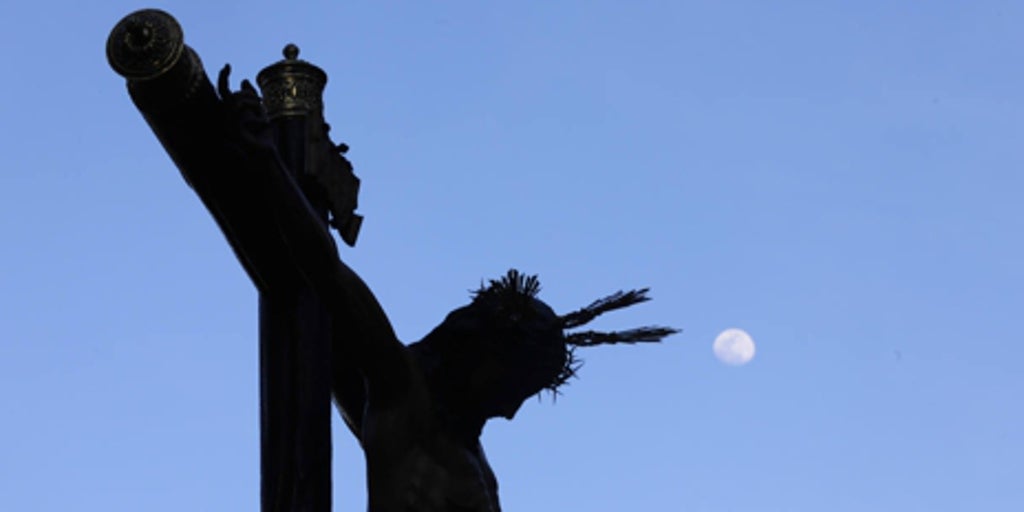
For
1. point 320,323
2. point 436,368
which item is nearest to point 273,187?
point 320,323

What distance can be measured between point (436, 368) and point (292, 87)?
3.37ft

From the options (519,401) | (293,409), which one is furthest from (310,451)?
(519,401)

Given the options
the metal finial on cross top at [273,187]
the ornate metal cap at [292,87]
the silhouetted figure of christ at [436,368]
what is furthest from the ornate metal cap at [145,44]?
the ornate metal cap at [292,87]

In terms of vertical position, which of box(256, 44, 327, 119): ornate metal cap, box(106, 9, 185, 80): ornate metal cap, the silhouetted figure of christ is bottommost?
the silhouetted figure of christ

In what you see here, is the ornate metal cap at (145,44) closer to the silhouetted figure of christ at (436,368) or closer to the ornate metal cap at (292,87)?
the silhouetted figure of christ at (436,368)

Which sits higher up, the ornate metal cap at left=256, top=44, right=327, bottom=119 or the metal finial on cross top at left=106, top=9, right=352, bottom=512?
the ornate metal cap at left=256, top=44, right=327, bottom=119

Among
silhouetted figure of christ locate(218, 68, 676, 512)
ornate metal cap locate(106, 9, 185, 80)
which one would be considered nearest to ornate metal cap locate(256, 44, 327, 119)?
silhouetted figure of christ locate(218, 68, 676, 512)

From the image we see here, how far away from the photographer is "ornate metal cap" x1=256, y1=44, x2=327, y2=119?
573 cm

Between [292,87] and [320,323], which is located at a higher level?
[292,87]

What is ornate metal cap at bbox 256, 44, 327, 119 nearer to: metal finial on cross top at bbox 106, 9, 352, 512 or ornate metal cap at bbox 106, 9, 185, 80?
metal finial on cross top at bbox 106, 9, 352, 512

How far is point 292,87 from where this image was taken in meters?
5.73

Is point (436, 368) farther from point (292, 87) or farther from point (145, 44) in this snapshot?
point (145, 44)

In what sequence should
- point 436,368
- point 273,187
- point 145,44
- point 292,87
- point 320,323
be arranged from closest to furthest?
point 145,44 → point 273,187 → point 320,323 → point 292,87 → point 436,368

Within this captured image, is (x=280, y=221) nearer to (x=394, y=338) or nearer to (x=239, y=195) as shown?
(x=239, y=195)
